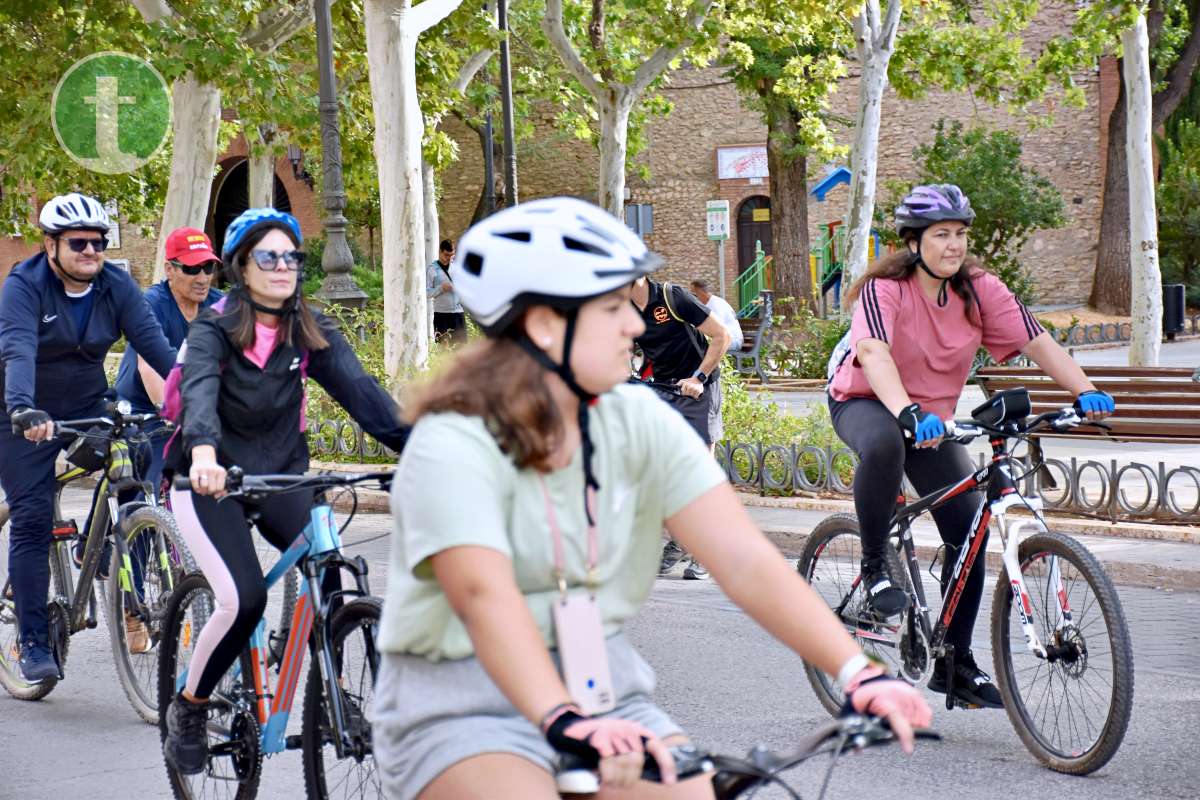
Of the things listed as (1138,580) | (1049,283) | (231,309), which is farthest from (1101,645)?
(1049,283)

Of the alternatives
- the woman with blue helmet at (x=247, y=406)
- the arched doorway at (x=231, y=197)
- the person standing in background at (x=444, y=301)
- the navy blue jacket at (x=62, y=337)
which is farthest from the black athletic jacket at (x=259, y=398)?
the arched doorway at (x=231, y=197)

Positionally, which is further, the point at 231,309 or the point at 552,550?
the point at 231,309

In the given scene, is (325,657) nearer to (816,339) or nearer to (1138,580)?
(1138,580)

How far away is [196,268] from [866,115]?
16.0 metres

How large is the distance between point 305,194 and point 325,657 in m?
46.4

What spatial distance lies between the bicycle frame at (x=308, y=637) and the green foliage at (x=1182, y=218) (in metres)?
31.1

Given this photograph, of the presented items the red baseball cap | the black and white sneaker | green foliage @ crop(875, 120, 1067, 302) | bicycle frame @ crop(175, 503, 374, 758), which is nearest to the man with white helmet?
the red baseball cap

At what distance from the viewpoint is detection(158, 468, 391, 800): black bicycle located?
4.31m

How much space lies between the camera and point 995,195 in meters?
29.4

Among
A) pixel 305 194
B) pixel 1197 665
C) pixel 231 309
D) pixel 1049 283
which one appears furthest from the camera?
pixel 305 194

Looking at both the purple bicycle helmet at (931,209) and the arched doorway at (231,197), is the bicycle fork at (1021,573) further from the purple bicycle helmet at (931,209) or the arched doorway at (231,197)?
the arched doorway at (231,197)

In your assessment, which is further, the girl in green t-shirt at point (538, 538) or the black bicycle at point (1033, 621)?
the black bicycle at point (1033, 621)

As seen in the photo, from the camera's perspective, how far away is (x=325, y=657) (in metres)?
4.33

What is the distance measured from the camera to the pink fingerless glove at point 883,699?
247 cm
